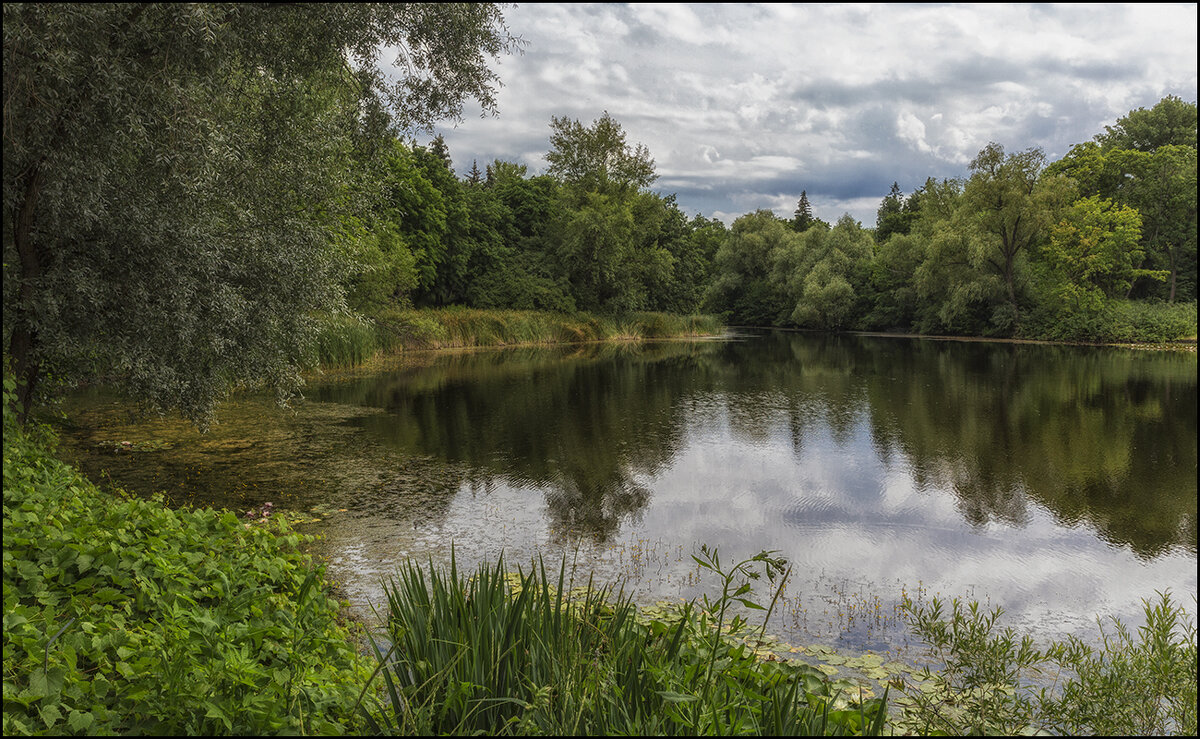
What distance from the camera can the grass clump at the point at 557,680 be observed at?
285 cm

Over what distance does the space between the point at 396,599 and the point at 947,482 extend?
31.8ft

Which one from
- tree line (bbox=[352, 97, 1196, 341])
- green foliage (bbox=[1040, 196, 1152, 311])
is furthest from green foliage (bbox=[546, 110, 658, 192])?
green foliage (bbox=[1040, 196, 1152, 311])

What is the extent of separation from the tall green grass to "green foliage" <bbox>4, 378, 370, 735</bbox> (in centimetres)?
1417

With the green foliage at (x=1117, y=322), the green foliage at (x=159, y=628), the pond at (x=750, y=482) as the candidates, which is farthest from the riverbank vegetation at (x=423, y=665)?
the green foliage at (x=1117, y=322)

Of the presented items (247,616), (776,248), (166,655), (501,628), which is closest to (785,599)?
(501,628)

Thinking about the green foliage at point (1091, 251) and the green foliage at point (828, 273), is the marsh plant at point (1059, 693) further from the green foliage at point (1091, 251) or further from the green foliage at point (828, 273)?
the green foliage at point (828, 273)

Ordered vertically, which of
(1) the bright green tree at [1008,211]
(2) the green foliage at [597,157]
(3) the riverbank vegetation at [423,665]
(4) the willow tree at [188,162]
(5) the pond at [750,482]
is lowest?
(5) the pond at [750,482]

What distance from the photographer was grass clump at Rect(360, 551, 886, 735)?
2.85 meters

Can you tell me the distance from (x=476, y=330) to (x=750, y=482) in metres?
28.4

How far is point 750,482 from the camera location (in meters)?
11.0


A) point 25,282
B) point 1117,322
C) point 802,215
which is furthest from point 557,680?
point 802,215

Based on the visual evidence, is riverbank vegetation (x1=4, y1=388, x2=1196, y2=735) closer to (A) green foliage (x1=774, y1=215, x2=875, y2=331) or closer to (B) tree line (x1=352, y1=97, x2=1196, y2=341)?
(B) tree line (x1=352, y1=97, x2=1196, y2=341)

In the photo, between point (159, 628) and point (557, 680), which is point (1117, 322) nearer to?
point (557, 680)

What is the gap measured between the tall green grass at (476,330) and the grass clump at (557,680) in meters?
16.5
